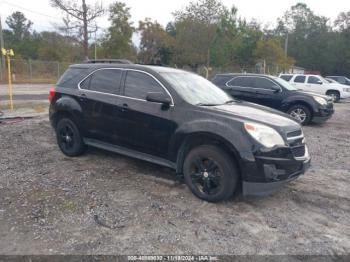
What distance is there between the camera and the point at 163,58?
148 ft

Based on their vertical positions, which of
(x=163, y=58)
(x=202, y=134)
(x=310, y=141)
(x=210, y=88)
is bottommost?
(x=310, y=141)

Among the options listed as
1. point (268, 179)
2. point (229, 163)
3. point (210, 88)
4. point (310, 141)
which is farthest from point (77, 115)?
point (310, 141)

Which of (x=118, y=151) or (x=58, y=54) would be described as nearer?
(x=118, y=151)

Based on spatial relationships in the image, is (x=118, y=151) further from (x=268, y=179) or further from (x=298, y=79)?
(x=298, y=79)

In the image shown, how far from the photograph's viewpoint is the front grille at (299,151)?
166 inches

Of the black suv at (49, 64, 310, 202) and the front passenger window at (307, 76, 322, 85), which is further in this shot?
the front passenger window at (307, 76, 322, 85)

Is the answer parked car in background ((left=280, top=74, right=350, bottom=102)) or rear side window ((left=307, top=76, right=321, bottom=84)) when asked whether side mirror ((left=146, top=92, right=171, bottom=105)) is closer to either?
parked car in background ((left=280, top=74, right=350, bottom=102))

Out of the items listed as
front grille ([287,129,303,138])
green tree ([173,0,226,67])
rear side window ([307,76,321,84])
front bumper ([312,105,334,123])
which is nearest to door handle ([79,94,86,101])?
front grille ([287,129,303,138])

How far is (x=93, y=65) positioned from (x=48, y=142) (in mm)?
2336

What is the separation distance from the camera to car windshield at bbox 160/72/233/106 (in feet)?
15.5

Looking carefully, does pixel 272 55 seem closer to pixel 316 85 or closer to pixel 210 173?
pixel 316 85

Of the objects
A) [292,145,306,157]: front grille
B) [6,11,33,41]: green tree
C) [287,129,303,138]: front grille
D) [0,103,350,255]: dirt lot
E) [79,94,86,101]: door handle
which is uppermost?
[6,11,33,41]: green tree

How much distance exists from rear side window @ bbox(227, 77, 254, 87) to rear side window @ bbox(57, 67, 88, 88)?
6.28 meters

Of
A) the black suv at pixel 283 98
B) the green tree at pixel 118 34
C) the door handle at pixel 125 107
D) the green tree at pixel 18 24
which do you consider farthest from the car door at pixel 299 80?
the green tree at pixel 18 24
